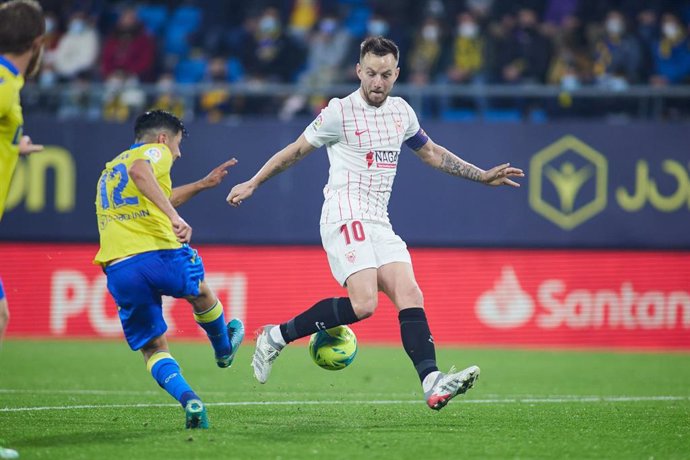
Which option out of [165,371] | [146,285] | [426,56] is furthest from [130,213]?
[426,56]

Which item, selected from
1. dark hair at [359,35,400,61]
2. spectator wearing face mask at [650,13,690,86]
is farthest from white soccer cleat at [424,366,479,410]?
spectator wearing face mask at [650,13,690,86]

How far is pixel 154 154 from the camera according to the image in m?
7.26

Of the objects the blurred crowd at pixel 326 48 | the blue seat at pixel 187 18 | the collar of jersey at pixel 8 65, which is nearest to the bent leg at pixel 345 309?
the collar of jersey at pixel 8 65

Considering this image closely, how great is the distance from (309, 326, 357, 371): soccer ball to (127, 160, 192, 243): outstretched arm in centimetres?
167

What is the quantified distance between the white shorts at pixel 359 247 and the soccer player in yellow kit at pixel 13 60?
240 centimetres

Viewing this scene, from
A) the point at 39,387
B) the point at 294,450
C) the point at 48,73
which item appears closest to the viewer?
the point at 294,450

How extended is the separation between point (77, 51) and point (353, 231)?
11335mm

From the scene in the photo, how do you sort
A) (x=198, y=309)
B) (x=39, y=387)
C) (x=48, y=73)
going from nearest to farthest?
(x=198, y=309)
(x=39, y=387)
(x=48, y=73)

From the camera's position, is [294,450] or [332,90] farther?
[332,90]

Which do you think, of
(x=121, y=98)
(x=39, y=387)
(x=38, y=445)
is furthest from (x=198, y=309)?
(x=121, y=98)

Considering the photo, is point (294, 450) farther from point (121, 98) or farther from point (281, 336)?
point (121, 98)

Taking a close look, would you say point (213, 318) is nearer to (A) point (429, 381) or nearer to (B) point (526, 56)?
(A) point (429, 381)

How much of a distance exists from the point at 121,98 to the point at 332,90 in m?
3.39

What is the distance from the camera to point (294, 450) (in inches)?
255
